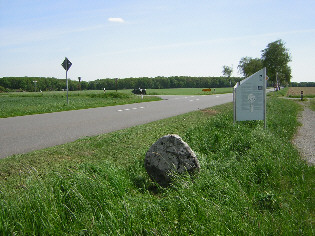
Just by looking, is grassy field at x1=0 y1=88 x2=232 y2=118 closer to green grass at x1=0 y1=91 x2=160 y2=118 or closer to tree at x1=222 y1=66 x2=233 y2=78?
green grass at x1=0 y1=91 x2=160 y2=118

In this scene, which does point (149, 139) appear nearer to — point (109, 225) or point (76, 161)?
point (76, 161)

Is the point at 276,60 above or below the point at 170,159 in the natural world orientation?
above

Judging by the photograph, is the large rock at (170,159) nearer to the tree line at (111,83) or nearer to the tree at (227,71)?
the tree line at (111,83)

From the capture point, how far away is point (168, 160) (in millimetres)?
4656

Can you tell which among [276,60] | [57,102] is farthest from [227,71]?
[57,102]

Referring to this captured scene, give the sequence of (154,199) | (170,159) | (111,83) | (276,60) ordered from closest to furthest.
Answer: (154,199), (170,159), (276,60), (111,83)

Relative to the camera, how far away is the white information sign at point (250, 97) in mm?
9250

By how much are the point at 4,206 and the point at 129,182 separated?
180 centimetres

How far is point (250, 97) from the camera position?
9.28 m

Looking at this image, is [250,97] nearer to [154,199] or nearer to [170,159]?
[170,159]

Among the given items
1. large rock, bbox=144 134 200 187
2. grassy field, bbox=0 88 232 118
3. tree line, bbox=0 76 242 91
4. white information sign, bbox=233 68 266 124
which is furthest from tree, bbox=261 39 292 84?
large rock, bbox=144 134 200 187

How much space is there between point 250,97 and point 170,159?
5419mm

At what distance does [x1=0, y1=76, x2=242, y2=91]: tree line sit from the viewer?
256 ft

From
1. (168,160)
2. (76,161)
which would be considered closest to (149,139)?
(76,161)
